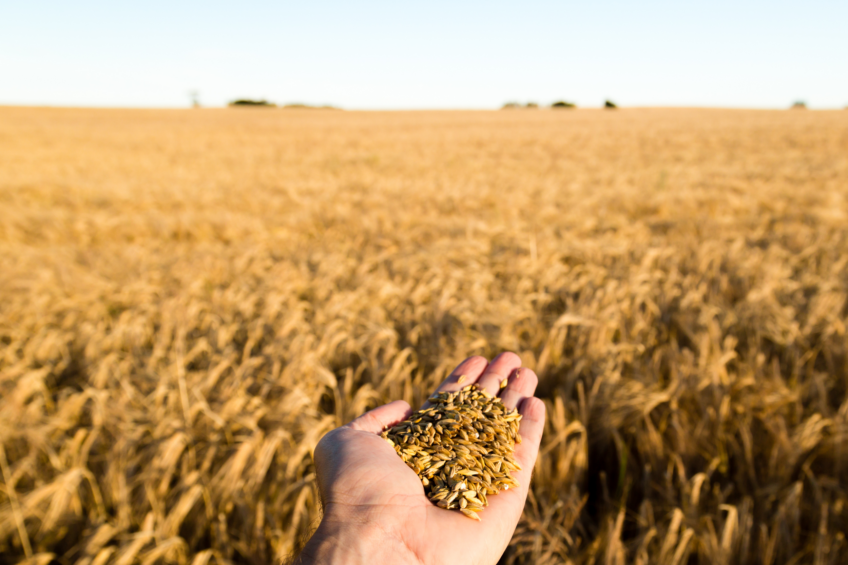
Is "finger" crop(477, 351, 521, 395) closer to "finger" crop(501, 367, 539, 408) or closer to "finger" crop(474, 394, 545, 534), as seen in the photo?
"finger" crop(501, 367, 539, 408)

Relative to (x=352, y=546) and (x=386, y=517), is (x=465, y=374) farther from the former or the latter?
(x=352, y=546)

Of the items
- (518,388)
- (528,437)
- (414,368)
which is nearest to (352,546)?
(528,437)

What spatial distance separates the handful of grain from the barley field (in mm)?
361

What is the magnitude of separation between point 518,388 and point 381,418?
71cm

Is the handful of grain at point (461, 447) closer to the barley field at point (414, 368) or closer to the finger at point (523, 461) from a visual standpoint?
the finger at point (523, 461)

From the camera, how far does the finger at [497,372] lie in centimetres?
214

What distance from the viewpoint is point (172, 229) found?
19.2 feet

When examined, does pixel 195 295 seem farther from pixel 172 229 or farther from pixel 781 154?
pixel 781 154

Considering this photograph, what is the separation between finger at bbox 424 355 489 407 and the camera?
82.7 inches

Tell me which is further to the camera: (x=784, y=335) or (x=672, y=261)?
(x=672, y=261)

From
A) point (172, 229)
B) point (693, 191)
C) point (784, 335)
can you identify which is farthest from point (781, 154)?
point (172, 229)

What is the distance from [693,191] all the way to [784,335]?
18.2ft

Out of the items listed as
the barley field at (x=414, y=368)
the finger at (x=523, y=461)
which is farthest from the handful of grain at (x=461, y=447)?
the barley field at (x=414, y=368)

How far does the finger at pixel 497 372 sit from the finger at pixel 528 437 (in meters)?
0.16
